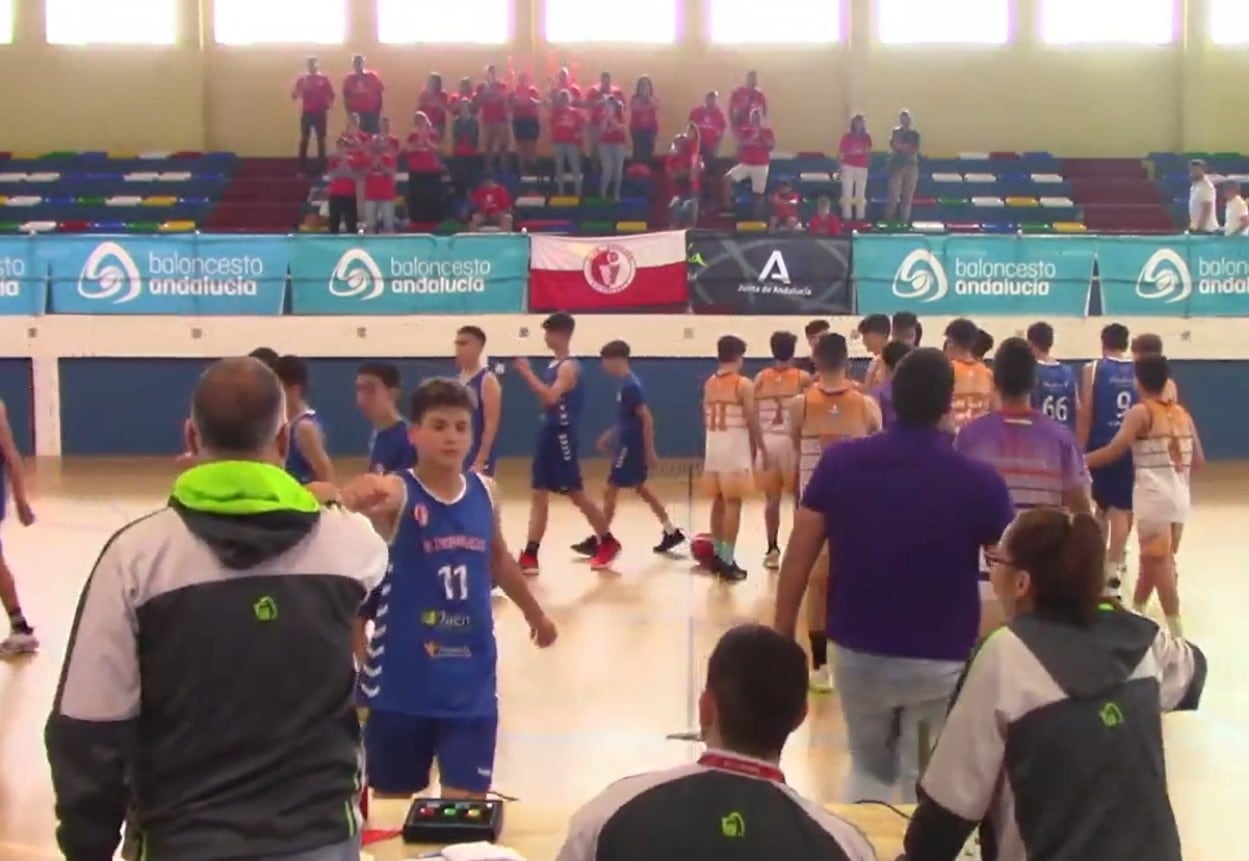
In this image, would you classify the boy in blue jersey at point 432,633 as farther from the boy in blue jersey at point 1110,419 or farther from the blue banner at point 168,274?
the blue banner at point 168,274

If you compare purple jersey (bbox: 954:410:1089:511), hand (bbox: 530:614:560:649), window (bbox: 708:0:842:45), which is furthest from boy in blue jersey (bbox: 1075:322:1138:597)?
window (bbox: 708:0:842:45)

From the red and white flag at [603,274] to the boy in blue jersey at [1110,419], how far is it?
25.3 ft

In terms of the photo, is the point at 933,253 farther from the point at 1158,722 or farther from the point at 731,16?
the point at 1158,722

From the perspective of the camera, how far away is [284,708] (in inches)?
106

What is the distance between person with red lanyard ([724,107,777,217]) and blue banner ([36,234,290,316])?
6.75 m

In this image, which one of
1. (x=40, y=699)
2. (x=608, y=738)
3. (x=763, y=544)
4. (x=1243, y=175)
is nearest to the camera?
(x=608, y=738)

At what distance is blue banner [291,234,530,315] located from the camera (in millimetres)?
17156

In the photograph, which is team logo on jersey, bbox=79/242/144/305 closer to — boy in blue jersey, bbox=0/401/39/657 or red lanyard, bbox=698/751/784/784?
boy in blue jersey, bbox=0/401/39/657

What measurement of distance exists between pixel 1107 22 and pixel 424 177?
11.6m

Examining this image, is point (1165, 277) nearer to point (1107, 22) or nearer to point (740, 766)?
point (1107, 22)

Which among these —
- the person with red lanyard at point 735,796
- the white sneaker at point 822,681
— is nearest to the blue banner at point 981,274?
the white sneaker at point 822,681

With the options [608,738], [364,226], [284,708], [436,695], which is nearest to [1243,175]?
[364,226]

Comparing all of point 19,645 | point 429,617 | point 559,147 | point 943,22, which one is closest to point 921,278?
point 559,147

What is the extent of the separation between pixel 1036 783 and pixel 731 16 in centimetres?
2258
